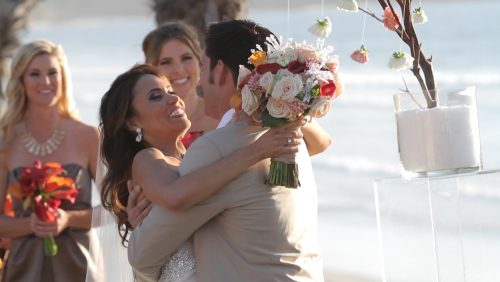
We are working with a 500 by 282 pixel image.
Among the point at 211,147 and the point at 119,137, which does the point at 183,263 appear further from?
the point at 119,137

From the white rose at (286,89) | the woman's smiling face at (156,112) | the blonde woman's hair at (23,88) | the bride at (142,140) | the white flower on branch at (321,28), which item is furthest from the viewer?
the blonde woman's hair at (23,88)

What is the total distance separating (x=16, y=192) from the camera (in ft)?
22.8

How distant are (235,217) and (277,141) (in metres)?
0.30

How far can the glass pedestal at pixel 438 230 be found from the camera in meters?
4.41

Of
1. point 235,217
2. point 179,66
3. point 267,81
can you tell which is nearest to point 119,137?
point 235,217

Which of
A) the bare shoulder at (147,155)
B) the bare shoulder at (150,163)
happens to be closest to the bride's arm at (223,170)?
the bare shoulder at (150,163)

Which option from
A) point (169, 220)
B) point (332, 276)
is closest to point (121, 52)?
point (332, 276)

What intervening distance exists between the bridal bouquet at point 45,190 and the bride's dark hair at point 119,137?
220cm

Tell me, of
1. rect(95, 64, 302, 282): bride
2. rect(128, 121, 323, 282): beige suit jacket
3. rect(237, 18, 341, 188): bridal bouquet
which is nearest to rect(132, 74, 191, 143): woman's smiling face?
rect(95, 64, 302, 282): bride

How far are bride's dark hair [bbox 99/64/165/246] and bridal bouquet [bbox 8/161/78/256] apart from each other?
86.6 inches

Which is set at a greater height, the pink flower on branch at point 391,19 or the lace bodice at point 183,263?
the pink flower on branch at point 391,19

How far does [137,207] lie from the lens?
446 centimetres

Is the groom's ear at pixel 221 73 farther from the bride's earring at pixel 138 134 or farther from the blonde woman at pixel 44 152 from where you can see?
the blonde woman at pixel 44 152

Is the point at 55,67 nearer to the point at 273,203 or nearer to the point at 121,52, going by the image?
the point at 273,203
